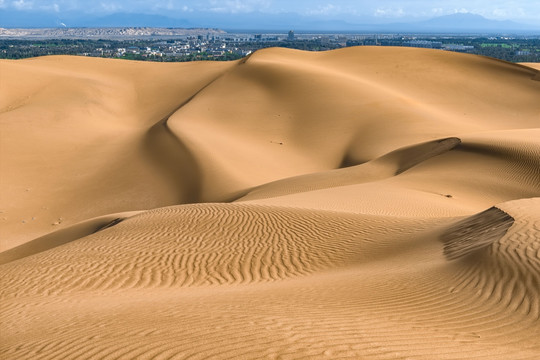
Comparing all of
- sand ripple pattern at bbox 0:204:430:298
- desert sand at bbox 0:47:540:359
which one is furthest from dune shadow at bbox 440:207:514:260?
sand ripple pattern at bbox 0:204:430:298

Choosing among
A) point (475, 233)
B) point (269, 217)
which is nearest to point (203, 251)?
point (269, 217)

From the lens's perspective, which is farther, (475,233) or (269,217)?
(269,217)

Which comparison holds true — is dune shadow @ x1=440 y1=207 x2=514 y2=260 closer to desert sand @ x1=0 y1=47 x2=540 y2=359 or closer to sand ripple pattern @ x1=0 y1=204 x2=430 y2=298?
desert sand @ x1=0 y1=47 x2=540 y2=359

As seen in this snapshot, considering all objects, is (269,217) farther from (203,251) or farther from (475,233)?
(475,233)

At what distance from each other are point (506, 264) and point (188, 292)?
504 centimetres

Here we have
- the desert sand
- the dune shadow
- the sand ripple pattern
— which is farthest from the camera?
the sand ripple pattern

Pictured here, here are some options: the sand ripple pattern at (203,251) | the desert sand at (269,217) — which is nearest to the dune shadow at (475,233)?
the desert sand at (269,217)

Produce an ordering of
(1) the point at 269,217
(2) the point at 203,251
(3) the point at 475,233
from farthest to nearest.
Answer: (1) the point at 269,217
(2) the point at 203,251
(3) the point at 475,233

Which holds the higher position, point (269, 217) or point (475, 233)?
point (475, 233)

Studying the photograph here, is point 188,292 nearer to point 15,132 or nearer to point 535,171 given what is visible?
point 535,171

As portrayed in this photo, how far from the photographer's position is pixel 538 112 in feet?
127

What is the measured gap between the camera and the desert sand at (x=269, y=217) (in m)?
5.73

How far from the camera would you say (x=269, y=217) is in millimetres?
13344

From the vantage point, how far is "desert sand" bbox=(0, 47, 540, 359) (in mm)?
5730
